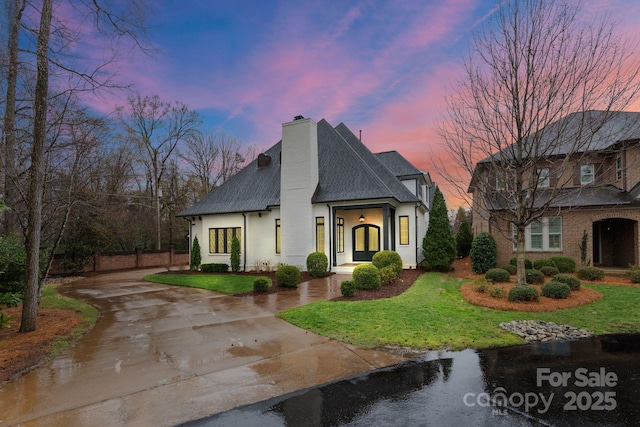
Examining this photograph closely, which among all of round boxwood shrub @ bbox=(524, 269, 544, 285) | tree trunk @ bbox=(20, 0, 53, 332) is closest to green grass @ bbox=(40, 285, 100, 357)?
tree trunk @ bbox=(20, 0, 53, 332)

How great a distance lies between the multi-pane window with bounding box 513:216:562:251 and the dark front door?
21.7 ft

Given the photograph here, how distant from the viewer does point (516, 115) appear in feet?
30.4

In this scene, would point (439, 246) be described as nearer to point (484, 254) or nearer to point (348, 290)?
point (484, 254)

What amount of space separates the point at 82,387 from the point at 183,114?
30.2 metres

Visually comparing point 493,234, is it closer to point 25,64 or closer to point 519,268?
point 519,268

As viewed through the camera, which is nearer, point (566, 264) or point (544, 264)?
point (544, 264)

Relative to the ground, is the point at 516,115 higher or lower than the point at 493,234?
higher

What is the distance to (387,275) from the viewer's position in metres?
11.9

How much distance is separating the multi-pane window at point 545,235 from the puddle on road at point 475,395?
1137 cm

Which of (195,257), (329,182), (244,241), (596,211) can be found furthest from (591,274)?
(195,257)

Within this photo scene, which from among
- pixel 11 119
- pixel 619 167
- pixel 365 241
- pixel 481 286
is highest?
pixel 11 119

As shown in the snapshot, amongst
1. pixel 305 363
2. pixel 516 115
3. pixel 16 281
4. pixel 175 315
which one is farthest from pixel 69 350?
pixel 516 115

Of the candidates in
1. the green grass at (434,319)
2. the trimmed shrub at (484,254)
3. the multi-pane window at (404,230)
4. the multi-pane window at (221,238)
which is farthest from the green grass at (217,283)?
the trimmed shrub at (484,254)

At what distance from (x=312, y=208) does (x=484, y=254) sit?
822 cm
